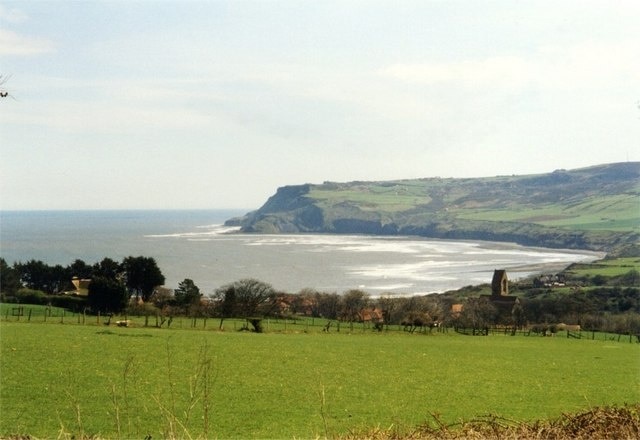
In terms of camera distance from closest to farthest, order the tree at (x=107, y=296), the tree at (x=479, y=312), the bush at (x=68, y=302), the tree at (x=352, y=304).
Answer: the tree at (x=107, y=296) → the bush at (x=68, y=302) → the tree at (x=352, y=304) → the tree at (x=479, y=312)

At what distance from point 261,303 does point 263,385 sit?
140 ft

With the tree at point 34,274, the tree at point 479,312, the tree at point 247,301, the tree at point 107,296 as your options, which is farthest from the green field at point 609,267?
the tree at point 34,274

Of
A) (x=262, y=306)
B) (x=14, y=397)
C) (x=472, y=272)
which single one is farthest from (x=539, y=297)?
(x=14, y=397)

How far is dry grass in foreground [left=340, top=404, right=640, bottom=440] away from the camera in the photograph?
658cm

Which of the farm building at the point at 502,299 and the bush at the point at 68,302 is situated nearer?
the bush at the point at 68,302

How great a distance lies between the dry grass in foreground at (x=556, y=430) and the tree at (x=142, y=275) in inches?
2301

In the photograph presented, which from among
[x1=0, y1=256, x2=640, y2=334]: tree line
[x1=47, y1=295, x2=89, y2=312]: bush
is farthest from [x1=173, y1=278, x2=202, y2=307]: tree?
[x1=47, y1=295, x2=89, y2=312]: bush

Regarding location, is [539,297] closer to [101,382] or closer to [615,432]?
[101,382]

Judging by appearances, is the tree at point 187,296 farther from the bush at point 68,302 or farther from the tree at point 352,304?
the tree at point 352,304

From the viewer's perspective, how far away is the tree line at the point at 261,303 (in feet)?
174

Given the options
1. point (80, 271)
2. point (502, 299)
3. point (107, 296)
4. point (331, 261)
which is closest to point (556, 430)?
point (107, 296)

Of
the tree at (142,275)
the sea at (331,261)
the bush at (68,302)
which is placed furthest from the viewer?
the sea at (331,261)

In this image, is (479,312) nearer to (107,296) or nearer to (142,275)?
(142,275)

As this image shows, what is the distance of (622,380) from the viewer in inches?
917
